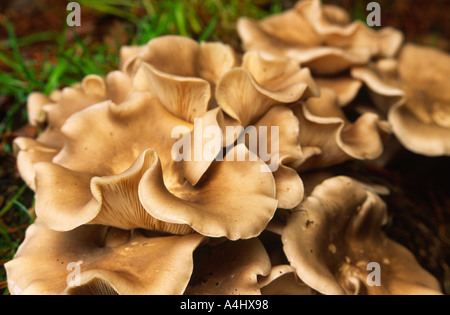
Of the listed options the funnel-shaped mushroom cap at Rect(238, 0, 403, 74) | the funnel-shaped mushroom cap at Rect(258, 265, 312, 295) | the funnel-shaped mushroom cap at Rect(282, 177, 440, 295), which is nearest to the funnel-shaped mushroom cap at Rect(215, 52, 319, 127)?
the funnel-shaped mushroom cap at Rect(238, 0, 403, 74)

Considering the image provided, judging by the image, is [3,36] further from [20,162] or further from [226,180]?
[226,180]

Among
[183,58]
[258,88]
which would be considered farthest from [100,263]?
[183,58]

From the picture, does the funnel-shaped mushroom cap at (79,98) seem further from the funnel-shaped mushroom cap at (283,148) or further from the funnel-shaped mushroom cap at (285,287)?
the funnel-shaped mushroom cap at (285,287)

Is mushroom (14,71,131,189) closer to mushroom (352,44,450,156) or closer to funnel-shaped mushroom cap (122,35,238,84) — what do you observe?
funnel-shaped mushroom cap (122,35,238,84)

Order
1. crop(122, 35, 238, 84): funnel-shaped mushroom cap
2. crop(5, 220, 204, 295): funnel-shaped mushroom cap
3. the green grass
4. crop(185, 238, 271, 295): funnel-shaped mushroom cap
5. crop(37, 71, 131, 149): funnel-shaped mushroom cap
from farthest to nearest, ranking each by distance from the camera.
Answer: the green grass
crop(37, 71, 131, 149): funnel-shaped mushroom cap
crop(122, 35, 238, 84): funnel-shaped mushroom cap
crop(185, 238, 271, 295): funnel-shaped mushroom cap
crop(5, 220, 204, 295): funnel-shaped mushroom cap

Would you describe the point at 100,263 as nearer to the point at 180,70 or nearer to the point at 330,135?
the point at 180,70
